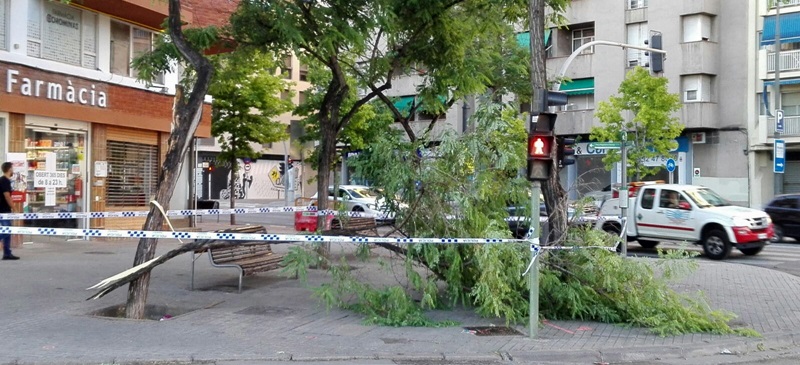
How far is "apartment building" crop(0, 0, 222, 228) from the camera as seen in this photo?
17.5m

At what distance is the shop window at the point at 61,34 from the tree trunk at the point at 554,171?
1252 centimetres

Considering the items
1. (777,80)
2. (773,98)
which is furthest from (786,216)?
(773,98)

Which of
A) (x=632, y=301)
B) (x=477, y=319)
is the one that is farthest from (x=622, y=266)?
(x=477, y=319)

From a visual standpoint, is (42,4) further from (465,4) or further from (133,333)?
(133,333)

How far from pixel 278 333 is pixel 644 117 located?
2618 cm

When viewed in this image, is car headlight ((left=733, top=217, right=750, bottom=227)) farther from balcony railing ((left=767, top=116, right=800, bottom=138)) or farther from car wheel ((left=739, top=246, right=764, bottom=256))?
balcony railing ((left=767, top=116, right=800, bottom=138))

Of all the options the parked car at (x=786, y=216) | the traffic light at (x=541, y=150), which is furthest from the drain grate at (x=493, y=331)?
the parked car at (x=786, y=216)

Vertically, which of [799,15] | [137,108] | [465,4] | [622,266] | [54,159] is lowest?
[622,266]

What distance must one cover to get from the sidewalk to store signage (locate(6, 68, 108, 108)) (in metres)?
5.62

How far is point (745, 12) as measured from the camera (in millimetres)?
37094

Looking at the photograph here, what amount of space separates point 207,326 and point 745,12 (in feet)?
113

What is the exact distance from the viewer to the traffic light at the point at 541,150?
9242 millimetres

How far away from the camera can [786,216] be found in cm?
2442

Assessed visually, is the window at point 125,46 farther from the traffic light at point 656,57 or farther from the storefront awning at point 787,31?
the storefront awning at point 787,31
